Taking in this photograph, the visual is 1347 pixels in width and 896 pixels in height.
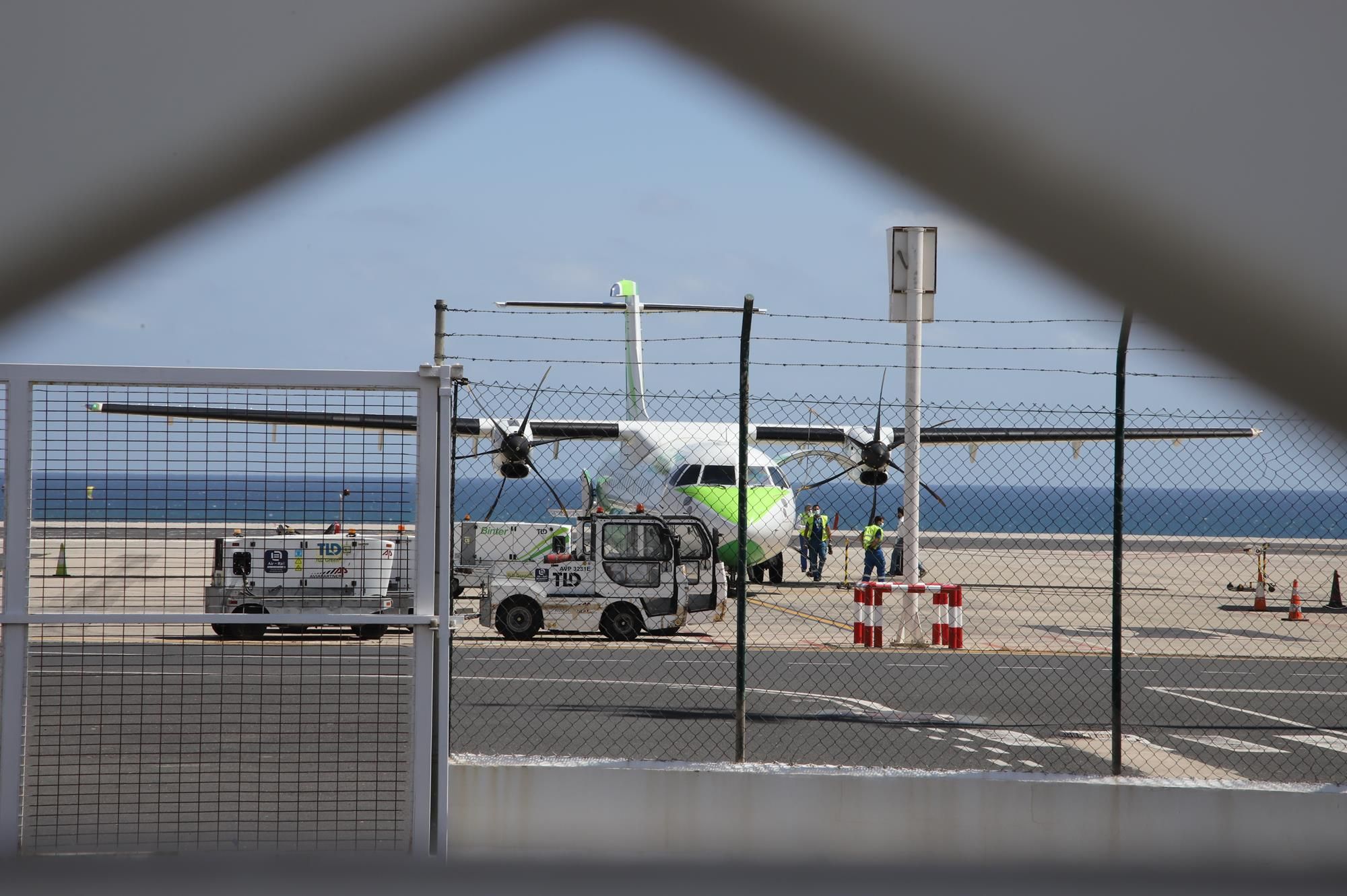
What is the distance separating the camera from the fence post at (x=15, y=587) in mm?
3729

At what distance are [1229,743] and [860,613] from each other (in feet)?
14.0

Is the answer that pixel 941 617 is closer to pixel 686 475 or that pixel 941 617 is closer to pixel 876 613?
pixel 876 613

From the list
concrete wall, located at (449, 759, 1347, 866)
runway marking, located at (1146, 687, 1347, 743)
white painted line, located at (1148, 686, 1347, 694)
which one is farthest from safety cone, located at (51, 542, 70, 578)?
white painted line, located at (1148, 686, 1347, 694)

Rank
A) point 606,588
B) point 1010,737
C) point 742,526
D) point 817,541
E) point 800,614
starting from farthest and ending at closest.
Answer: point 817,541 → point 800,614 → point 606,588 → point 1010,737 → point 742,526

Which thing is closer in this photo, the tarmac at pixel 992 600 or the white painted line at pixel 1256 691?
the tarmac at pixel 992 600

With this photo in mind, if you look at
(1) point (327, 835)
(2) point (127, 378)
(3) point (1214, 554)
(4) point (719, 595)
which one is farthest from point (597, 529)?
(3) point (1214, 554)

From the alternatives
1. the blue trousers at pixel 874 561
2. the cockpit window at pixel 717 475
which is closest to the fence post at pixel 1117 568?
the cockpit window at pixel 717 475

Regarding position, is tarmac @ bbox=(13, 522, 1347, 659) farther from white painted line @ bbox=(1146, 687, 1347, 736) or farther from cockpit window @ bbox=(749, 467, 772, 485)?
cockpit window @ bbox=(749, 467, 772, 485)

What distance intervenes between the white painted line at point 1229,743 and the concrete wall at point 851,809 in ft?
11.2

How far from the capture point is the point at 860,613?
41.6 feet

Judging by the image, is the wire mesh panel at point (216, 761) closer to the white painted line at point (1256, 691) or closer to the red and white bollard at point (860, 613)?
the red and white bollard at point (860, 613)

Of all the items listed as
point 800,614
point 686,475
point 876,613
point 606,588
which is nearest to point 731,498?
point 686,475

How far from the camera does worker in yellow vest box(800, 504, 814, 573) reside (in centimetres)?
2561

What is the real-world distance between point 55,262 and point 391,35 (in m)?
0.31
